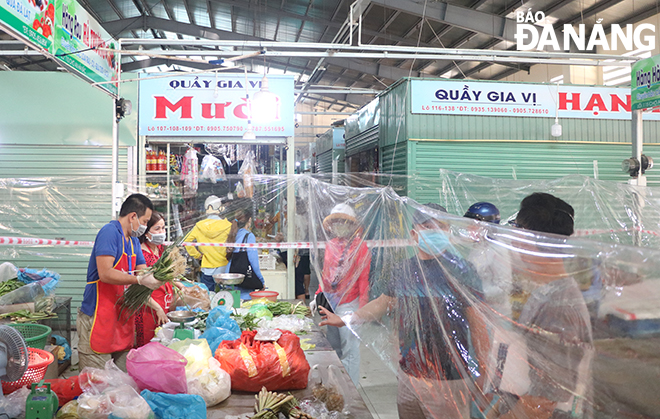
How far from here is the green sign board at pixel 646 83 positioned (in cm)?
526

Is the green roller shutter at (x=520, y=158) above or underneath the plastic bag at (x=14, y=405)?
above

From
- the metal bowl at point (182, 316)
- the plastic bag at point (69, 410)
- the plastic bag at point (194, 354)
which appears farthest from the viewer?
the metal bowl at point (182, 316)

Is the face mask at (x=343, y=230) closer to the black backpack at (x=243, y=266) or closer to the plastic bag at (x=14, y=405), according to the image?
the black backpack at (x=243, y=266)

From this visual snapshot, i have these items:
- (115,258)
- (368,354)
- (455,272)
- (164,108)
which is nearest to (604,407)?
(455,272)

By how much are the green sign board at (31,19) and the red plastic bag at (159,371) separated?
6.53 feet

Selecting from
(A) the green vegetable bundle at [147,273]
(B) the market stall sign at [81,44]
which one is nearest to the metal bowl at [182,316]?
(A) the green vegetable bundle at [147,273]

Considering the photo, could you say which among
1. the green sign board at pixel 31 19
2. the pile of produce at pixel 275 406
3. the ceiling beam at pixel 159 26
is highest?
the ceiling beam at pixel 159 26

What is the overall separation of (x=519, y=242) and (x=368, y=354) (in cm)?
443

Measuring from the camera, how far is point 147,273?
291 cm

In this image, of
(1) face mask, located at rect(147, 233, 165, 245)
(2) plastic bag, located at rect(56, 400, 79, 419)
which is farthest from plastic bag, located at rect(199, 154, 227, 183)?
(2) plastic bag, located at rect(56, 400, 79, 419)

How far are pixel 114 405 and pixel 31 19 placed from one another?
2439mm

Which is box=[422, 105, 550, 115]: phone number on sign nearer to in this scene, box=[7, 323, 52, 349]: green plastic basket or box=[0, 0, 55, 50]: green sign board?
box=[0, 0, 55, 50]: green sign board

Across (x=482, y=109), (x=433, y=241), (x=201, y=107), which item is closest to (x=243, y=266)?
(x=201, y=107)

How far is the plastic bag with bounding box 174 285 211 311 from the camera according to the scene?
3.69 meters
